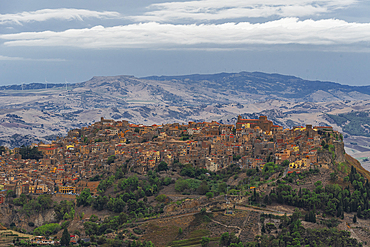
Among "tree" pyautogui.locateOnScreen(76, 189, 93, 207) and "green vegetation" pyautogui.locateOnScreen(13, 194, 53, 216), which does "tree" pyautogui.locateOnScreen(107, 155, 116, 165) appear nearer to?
"tree" pyautogui.locateOnScreen(76, 189, 93, 207)

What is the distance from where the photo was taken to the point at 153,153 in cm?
6250

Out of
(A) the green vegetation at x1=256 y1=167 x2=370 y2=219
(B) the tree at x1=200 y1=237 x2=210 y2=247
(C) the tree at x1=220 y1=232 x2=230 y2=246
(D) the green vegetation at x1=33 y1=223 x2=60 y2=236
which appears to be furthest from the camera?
(D) the green vegetation at x1=33 y1=223 x2=60 y2=236

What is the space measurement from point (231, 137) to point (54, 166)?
23889 mm

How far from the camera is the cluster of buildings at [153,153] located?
2350 inches

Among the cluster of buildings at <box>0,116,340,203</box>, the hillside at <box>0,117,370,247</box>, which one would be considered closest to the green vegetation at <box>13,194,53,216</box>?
the hillside at <box>0,117,370,247</box>

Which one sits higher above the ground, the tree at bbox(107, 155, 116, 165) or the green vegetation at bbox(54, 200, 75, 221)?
the tree at bbox(107, 155, 116, 165)

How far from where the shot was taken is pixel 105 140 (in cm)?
7331

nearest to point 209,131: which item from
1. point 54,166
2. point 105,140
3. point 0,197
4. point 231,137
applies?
point 231,137

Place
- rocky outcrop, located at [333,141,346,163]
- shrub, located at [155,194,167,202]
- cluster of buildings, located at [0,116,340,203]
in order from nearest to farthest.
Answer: shrub, located at [155,194,167,202], rocky outcrop, located at [333,141,346,163], cluster of buildings, located at [0,116,340,203]

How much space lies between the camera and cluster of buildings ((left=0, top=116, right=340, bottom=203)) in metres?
59.7

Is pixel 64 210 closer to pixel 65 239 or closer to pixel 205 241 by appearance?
pixel 65 239

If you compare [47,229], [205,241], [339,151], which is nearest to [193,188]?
[205,241]

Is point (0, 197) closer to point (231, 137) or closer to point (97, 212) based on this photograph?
point (97, 212)

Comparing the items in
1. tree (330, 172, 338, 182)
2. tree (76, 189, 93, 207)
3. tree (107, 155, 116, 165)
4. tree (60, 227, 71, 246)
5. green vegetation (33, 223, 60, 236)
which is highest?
tree (330, 172, 338, 182)
